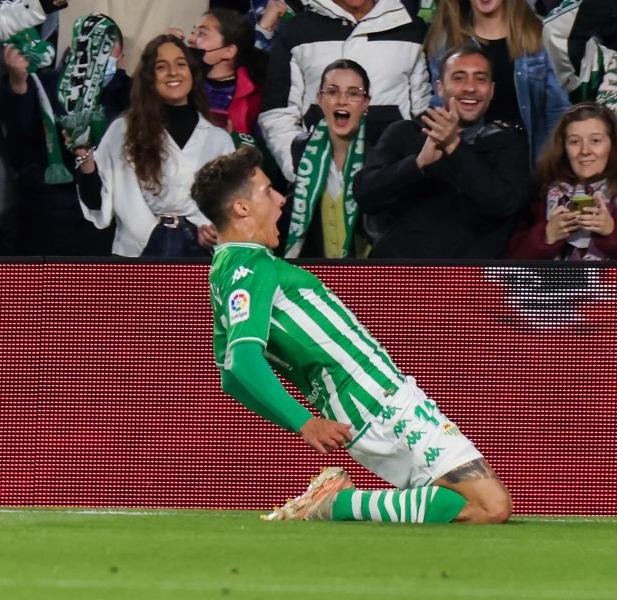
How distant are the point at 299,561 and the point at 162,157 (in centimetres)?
A: 438

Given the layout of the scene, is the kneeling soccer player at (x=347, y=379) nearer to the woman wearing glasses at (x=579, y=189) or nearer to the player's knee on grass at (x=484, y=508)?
the player's knee on grass at (x=484, y=508)

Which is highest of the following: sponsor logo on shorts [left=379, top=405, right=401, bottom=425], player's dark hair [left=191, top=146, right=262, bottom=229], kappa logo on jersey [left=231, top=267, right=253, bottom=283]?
player's dark hair [left=191, top=146, right=262, bottom=229]

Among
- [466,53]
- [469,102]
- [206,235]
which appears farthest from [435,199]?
[206,235]

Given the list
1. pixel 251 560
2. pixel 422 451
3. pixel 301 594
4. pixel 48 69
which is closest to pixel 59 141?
pixel 48 69

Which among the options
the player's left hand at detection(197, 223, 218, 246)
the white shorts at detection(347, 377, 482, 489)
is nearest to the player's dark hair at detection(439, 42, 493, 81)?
the player's left hand at detection(197, 223, 218, 246)

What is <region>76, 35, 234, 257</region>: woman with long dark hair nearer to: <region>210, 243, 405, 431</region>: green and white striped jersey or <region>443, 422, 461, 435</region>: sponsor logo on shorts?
<region>210, 243, 405, 431</region>: green and white striped jersey

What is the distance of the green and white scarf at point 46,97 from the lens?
30.1ft

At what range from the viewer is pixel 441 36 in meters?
8.82

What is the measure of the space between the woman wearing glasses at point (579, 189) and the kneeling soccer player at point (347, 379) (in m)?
2.32

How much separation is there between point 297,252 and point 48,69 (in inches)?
74.5

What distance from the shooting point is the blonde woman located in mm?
8680

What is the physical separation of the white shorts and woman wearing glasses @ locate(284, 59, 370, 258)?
2.55 metres

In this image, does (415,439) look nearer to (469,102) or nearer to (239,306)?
(239,306)

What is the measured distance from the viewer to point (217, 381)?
28.3 ft
